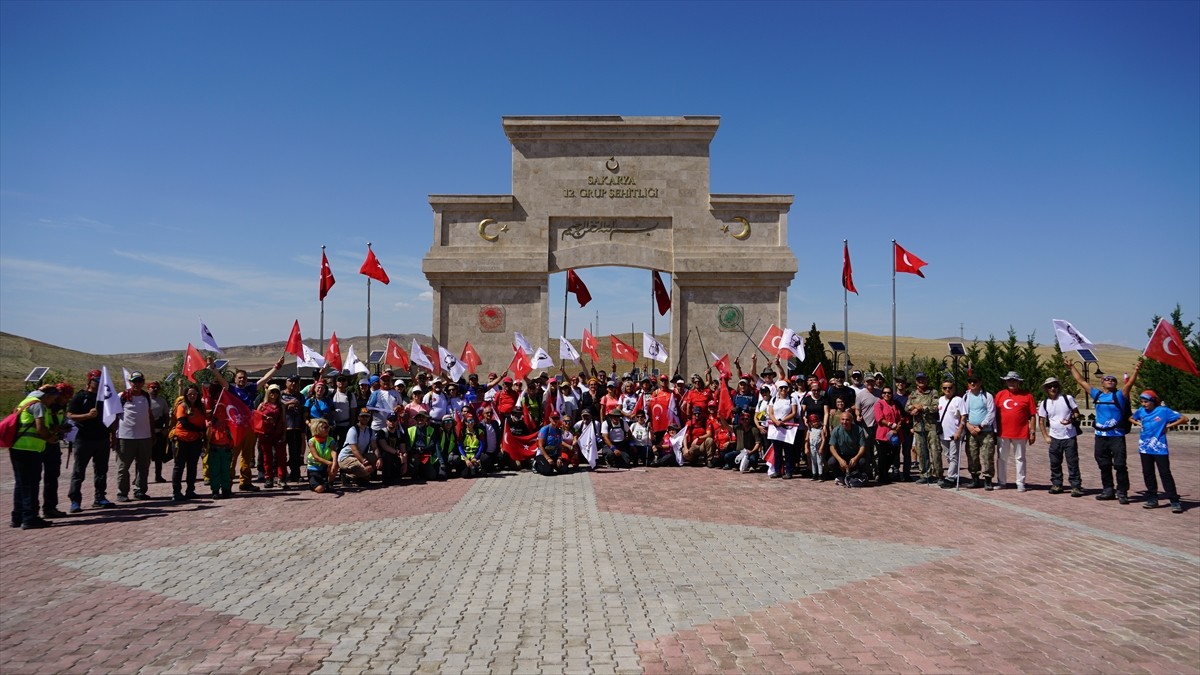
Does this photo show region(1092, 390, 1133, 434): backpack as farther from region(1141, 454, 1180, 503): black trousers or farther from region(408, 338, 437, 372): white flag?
region(408, 338, 437, 372): white flag

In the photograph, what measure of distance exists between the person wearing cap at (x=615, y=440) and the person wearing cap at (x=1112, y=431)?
869 cm

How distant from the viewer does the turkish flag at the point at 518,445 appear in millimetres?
16062

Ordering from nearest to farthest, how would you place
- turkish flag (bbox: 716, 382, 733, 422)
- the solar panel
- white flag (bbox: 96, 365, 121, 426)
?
white flag (bbox: 96, 365, 121, 426) → the solar panel → turkish flag (bbox: 716, 382, 733, 422)

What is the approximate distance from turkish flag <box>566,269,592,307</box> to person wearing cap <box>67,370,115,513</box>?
19543mm

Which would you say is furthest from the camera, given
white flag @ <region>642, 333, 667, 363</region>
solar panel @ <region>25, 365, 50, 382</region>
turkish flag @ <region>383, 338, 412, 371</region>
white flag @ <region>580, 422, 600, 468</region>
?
white flag @ <region>642, 333, 667, 363</region>

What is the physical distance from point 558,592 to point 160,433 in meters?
10.7

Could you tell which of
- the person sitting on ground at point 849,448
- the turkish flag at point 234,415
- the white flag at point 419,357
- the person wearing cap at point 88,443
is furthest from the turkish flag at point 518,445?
the person wearing cap at point 88,443

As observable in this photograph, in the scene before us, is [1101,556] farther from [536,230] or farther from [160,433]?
[536,230]

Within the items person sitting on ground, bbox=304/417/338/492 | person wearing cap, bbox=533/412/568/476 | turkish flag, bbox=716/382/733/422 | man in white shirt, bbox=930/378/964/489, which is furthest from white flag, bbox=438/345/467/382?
man in white shirt, bbox=930/378/964/489

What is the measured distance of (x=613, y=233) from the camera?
2894 centimetres

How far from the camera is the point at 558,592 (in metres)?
7.32

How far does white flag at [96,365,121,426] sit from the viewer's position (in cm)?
1126

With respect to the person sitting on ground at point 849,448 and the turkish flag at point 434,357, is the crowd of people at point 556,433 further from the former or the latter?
the turkish flag at point 434,357

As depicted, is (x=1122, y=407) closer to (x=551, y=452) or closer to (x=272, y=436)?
(x=551, y=452)
